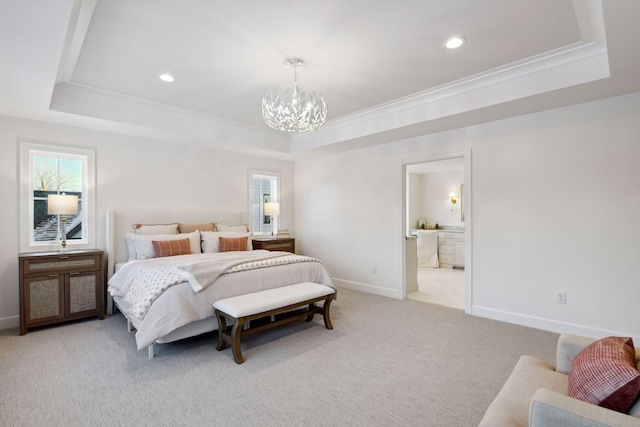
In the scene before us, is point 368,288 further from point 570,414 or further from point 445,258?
point 570,414

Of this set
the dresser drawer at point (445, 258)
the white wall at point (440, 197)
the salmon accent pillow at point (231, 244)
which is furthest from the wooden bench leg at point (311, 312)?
the white wall at point (440, 197)

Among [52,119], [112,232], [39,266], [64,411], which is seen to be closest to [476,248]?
[64,411]

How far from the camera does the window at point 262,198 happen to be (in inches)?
236

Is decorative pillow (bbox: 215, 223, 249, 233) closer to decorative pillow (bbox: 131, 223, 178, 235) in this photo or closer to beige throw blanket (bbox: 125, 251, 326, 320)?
decorative pillow (bbox: 131, 223, 178, 235)

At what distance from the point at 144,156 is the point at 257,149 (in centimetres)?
166

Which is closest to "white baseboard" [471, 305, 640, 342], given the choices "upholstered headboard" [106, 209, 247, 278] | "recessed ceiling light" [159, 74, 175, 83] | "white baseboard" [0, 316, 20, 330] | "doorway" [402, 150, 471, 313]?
"doorway" [402, 150, 471, 313]

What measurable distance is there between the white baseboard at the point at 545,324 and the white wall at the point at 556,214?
0.01 m

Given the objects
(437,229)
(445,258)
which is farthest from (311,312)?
(437,229)

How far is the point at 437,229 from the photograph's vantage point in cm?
811

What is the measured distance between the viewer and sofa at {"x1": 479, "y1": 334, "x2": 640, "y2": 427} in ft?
3.73

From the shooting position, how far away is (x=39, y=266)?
3.48 meters

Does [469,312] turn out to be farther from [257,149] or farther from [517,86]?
[257,149]

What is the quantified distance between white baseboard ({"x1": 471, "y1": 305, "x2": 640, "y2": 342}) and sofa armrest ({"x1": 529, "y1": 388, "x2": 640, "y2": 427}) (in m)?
2.74

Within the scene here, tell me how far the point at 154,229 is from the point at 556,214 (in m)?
4.84
